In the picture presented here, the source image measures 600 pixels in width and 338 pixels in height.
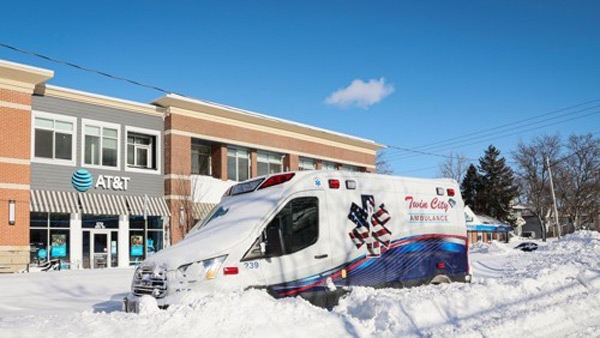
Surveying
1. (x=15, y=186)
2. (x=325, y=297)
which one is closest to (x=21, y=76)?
(x=15, y=186)

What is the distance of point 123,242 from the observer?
89.5ft

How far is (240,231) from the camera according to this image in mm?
7695

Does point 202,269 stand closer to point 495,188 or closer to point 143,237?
point 143,237

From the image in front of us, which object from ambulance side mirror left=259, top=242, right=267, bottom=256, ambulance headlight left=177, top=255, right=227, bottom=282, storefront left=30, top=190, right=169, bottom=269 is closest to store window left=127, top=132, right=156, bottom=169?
storefront left=30, top=190, right=169, bottom=269

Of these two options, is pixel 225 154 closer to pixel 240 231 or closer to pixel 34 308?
pixel 34 308

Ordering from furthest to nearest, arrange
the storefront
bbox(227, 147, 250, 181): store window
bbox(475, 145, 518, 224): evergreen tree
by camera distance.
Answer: bbox(475, 145, 518, 224): evergreen tree → bbox(227, 147, 250, 181): store window → the storefront

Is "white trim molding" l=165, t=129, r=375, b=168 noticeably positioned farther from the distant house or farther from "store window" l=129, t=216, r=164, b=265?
the distant house

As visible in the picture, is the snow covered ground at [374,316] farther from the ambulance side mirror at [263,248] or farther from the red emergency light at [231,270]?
A: the ambulance side mirror at [263,248]

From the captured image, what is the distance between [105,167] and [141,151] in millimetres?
2424

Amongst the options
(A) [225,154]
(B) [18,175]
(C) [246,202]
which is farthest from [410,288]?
(A) [225,154]

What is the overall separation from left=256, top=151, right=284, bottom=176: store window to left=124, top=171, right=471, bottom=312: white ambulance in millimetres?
23732

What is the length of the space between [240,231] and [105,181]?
20.7 meters

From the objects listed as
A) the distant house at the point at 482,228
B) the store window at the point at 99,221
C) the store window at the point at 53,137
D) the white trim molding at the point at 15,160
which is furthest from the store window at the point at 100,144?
the distant house at the point at 482,228

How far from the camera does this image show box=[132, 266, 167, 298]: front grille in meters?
7.36
